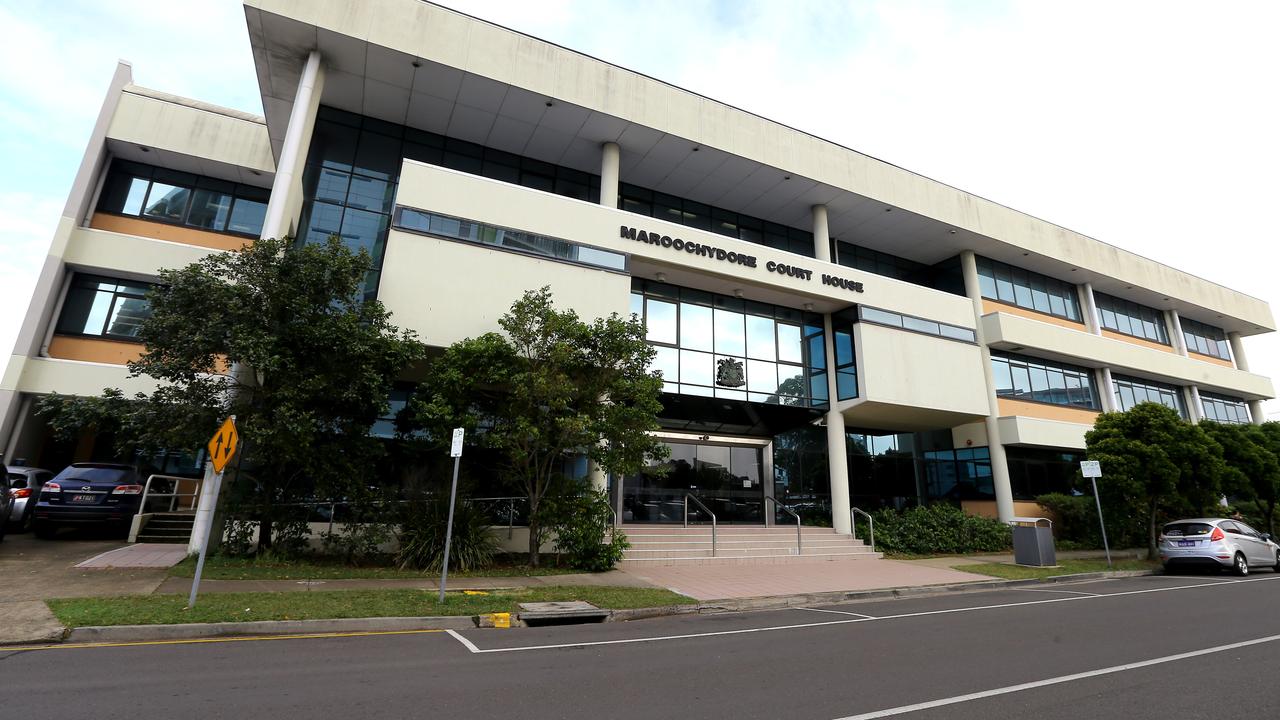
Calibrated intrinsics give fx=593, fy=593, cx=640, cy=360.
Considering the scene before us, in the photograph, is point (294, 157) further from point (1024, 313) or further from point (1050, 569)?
point (1024, 313)

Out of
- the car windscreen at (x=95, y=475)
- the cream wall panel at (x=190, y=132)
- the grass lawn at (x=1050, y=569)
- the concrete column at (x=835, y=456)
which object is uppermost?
the cream wall panel at (x=190, y=132)

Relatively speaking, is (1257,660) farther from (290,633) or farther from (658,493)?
(658,493)

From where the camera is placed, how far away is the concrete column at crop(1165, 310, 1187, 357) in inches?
1194

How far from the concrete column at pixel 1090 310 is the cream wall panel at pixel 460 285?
933 inches

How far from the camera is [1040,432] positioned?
72.5ft

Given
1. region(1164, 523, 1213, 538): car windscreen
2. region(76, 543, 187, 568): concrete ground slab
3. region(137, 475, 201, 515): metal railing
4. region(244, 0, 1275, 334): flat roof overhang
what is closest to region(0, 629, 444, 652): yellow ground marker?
region(76, 543, 187, 568): concrete ground slab

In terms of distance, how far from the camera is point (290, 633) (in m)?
7.38

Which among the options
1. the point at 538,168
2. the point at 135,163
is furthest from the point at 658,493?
the point at 135,163

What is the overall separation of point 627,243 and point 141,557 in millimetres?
12915

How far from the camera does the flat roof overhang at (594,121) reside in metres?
15.3

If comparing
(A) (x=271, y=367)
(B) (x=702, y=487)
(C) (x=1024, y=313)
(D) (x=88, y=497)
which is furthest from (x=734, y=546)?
(C) (x=1024, y=313)

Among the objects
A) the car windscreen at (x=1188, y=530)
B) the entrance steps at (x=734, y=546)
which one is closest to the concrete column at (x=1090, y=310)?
the car windscreen at (x=1188, y=530)

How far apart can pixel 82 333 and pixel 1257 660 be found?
25513mm

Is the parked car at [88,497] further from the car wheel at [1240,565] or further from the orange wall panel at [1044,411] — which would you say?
the car wheel at [1240,565]
